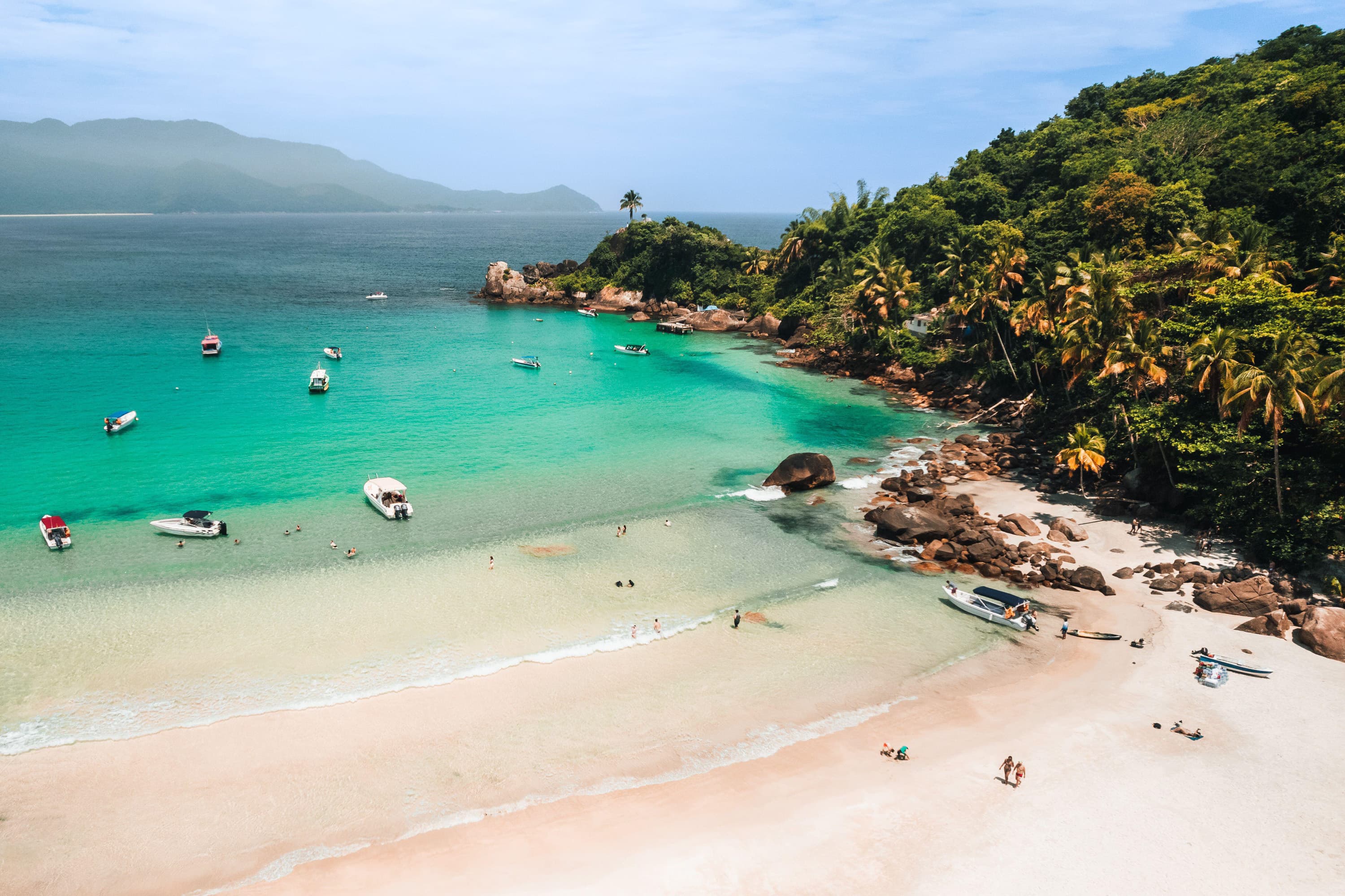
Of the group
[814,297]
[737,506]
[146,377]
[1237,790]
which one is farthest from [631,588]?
[814,297]

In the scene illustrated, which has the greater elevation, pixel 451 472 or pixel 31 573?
pixel 451 472

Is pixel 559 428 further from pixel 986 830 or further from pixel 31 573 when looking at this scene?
pixel 986 830

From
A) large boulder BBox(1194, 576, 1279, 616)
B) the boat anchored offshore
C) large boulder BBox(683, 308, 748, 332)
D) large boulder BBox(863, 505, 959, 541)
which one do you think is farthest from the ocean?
large boulder BBox(683, 308, 748, 332)

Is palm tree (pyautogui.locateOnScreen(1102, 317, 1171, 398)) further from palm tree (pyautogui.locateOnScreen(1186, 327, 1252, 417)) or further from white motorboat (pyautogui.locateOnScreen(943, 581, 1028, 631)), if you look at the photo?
white motorboat (pyautogui.locateOnScreen(943, 581, 1028, 631))

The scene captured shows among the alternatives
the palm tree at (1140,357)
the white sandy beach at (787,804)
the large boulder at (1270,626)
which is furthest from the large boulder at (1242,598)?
the palm tree at (1140,357)

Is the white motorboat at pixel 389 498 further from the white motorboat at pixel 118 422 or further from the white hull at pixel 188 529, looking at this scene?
the white motorboat at pixel 118 422

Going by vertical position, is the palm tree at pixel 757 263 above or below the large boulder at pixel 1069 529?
above

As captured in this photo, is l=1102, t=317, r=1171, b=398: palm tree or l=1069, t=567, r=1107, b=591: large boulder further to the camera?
l=1102, t=317, r=1171, b=398: palm tree
